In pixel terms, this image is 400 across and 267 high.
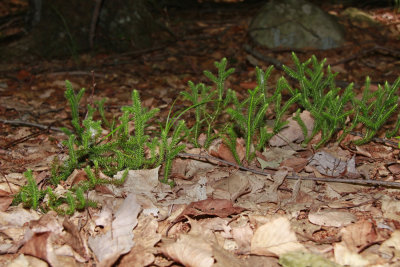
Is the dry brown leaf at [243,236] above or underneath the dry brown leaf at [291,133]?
underneath

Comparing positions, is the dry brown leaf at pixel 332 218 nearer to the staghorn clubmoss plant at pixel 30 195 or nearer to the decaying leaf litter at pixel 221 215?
the decaying leaf litter at pixel 221 215

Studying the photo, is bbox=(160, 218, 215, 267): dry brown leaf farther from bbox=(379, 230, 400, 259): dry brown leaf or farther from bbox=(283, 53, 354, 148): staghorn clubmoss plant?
bbox=(283, 53, 354, 148): staghorn clubmoss plant

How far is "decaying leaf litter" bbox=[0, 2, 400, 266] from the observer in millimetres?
1468

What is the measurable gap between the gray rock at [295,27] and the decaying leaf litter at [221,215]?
2.57m

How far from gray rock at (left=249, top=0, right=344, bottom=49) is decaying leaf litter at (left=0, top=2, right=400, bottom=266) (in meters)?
2.57

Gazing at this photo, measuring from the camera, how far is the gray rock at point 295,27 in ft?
15.2

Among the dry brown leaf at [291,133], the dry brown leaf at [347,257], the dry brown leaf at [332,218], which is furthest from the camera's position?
the dry brown leaf at [291,133]

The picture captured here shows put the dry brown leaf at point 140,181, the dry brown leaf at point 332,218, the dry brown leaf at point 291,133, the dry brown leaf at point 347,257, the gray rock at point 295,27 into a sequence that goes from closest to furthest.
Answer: the dry brown leaf at point 347,257 < the dry brown leaf at point 332,218 < the dry brown leaf at point 140,181 < the dry brown leaf at point 291,133 < the gray rock at point 295,27

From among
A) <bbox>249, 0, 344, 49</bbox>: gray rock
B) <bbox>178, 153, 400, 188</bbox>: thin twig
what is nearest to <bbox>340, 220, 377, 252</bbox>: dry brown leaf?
<bbox>178, 153, 400, 188</bbox>: thin twig

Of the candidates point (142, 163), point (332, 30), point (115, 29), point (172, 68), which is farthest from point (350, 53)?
point (142, 163)

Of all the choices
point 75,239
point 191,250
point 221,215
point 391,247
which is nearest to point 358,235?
point 391,247

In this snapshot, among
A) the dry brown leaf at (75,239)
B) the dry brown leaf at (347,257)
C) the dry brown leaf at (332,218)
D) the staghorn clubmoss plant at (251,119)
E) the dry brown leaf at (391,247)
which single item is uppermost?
the staghorn clubmoss plant at (251,119)

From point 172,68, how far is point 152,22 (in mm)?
1041

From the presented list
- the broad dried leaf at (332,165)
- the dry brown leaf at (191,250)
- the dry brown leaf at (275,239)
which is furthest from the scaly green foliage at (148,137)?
the dry brown leaf at (275,239)
